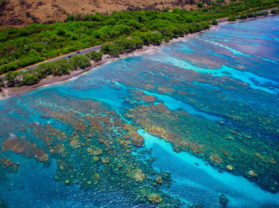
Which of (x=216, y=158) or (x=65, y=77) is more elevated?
(x=65, y=77)

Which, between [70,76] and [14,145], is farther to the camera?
[70,76]

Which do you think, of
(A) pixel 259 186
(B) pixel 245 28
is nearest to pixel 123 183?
(A) pixel 259 186

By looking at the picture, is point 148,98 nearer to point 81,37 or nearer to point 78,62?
point 78,62

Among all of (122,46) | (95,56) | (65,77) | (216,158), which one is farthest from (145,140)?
(122,46)

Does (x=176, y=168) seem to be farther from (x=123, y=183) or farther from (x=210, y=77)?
(x=210, y=77)

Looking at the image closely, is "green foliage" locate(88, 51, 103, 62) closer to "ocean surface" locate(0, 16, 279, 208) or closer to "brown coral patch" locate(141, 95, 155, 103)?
"ocean surface" locate(0, 16, 279, 208)

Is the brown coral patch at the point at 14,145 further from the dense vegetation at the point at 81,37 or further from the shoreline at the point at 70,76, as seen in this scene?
the dense vegetation at the point at 81,37
